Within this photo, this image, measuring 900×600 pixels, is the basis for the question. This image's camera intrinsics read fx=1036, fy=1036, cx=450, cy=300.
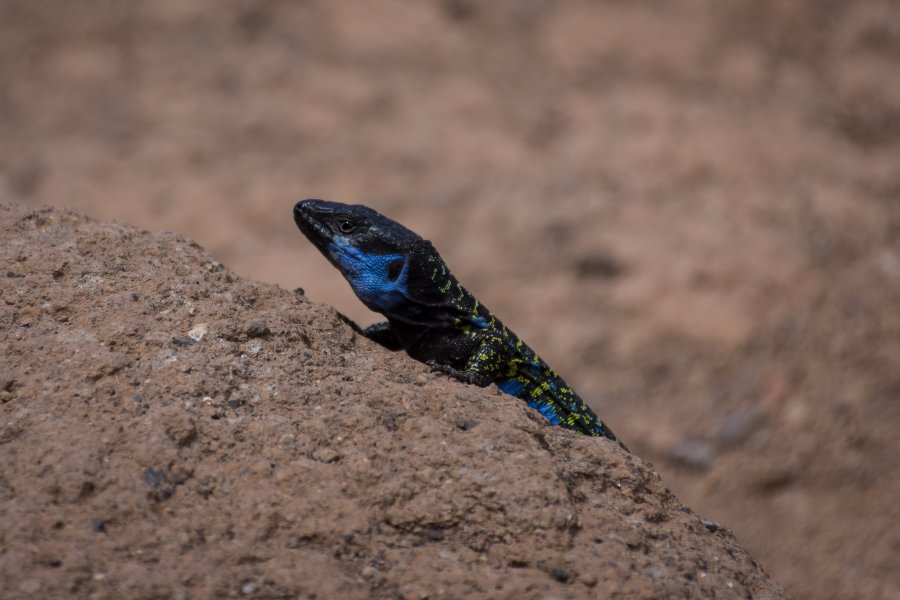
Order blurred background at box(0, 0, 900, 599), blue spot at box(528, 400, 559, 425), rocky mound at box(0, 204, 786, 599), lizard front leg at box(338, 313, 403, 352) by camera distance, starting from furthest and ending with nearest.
Result: blurred background at box(0, 0, 900, 599)
lizard front leg at box(338, 313, 403, 352)
blue spot at box(528, 400, 559, 425)
rocky mound at box(0, 204, 786, 599)

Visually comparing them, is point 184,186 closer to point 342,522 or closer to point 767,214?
point 767,214

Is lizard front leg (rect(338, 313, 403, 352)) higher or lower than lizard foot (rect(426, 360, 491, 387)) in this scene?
higher

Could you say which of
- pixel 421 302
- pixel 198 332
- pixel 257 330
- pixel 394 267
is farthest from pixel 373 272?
pixel 198 332

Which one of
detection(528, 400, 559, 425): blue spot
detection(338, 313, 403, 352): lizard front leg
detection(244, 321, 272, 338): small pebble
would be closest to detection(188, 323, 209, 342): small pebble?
detection(244, 321, 272, 338): small pebble

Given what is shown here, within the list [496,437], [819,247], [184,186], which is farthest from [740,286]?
[496,437]

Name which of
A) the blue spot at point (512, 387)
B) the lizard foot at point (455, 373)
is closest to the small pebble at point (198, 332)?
the lizard foot at point (455, 373)

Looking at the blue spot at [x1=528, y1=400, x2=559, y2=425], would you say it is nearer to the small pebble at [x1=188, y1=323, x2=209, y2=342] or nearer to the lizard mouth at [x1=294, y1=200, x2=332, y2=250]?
the lizard mouth at [x1=294, y1=200, x2=332, y2=250]
